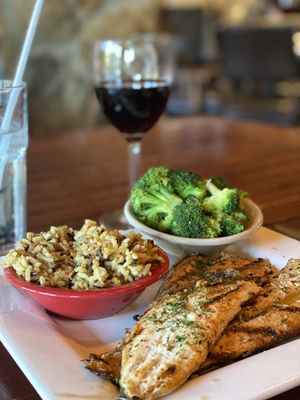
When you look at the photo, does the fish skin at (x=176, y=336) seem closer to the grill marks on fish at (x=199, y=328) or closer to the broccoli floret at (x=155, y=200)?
the grill marks on fish at (x=199, y=328)

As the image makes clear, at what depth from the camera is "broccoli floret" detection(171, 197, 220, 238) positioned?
34.5 inches

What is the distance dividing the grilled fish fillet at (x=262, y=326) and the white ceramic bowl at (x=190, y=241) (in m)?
0.14

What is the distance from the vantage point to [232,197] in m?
0.91

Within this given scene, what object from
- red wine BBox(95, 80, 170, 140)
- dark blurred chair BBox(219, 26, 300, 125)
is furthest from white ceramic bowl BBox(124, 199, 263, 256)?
dark blurred chair BBox(219, 26, 300, 125)

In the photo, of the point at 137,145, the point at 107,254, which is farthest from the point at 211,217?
the point at 137,145

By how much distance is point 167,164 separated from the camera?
1622mm

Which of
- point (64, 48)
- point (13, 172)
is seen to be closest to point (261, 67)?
point (64, 48)

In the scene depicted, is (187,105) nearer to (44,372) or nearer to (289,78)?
(289,78)

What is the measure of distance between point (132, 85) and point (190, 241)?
1.64ft

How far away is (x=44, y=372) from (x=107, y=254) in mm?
196

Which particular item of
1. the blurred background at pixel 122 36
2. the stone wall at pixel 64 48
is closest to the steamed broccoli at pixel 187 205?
the blurred background at pixel 122 36

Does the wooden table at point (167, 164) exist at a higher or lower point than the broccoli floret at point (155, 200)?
lower

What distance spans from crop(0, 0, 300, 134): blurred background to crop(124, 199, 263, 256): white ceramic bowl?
84.8 inches

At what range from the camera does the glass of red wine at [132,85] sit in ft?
3.95
